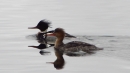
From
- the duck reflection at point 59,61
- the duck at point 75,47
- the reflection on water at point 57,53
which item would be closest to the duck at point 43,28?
the reflection on water at point 57,53

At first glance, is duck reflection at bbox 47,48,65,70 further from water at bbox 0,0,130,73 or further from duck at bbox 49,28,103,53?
duck at bbox 49,28,103,53

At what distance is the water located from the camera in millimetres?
13922

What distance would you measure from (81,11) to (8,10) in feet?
11.5

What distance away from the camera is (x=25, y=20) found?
904 inches

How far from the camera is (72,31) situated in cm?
1983

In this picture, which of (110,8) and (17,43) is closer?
(17,43)

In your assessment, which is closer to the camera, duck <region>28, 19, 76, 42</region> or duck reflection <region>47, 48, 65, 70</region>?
duck reflection <region>47, 48, 65, 70</region>

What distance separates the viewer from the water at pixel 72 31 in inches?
548

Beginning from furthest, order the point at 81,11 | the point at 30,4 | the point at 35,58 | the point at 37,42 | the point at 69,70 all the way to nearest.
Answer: the point at 30,4, the point at 81,11, the point at 37,42, the point at 35,58, the point at 69,70

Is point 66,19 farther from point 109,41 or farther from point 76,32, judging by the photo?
point 109,41

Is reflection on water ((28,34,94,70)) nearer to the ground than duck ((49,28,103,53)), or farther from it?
nearer to the ground

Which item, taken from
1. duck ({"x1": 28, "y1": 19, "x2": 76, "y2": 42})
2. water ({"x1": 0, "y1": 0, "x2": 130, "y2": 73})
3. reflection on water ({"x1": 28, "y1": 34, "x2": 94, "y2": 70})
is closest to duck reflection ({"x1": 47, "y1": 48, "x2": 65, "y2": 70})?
reflection on water ({"x1": 28, "y1": 34, "x2": 94, "y2": 70})

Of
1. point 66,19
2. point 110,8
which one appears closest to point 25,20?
point 66,19

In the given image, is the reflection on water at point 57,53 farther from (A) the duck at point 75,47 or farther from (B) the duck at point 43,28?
(B) the duck at point 43,28
